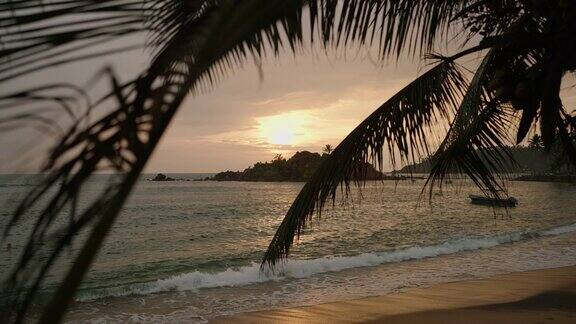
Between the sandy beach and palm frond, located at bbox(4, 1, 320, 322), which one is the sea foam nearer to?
the sandy beach

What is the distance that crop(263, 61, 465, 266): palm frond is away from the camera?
4.15 meters

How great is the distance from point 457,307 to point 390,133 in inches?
213

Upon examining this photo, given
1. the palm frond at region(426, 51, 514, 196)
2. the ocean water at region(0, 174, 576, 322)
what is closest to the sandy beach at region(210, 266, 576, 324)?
the ocean water at region(0, 174, 576, 322)

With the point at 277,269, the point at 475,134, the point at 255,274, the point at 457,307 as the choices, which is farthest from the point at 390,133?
the point at 255,274

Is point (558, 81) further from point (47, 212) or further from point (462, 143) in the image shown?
point (47, 212)

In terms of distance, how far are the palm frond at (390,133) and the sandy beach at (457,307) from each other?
434 centimetres

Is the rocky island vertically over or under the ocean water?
over

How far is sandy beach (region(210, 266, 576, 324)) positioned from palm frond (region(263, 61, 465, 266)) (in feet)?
14.2

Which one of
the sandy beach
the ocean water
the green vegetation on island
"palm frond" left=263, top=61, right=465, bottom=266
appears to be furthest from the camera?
the green vegetation on island

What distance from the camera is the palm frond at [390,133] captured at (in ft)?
13.6

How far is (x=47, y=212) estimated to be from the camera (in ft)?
2.41

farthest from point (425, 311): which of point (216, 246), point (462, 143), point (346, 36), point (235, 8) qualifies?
point (216, 246)

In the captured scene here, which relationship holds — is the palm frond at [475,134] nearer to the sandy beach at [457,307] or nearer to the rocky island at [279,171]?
the sandy beach at [457,307]

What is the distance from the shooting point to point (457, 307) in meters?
8.30
